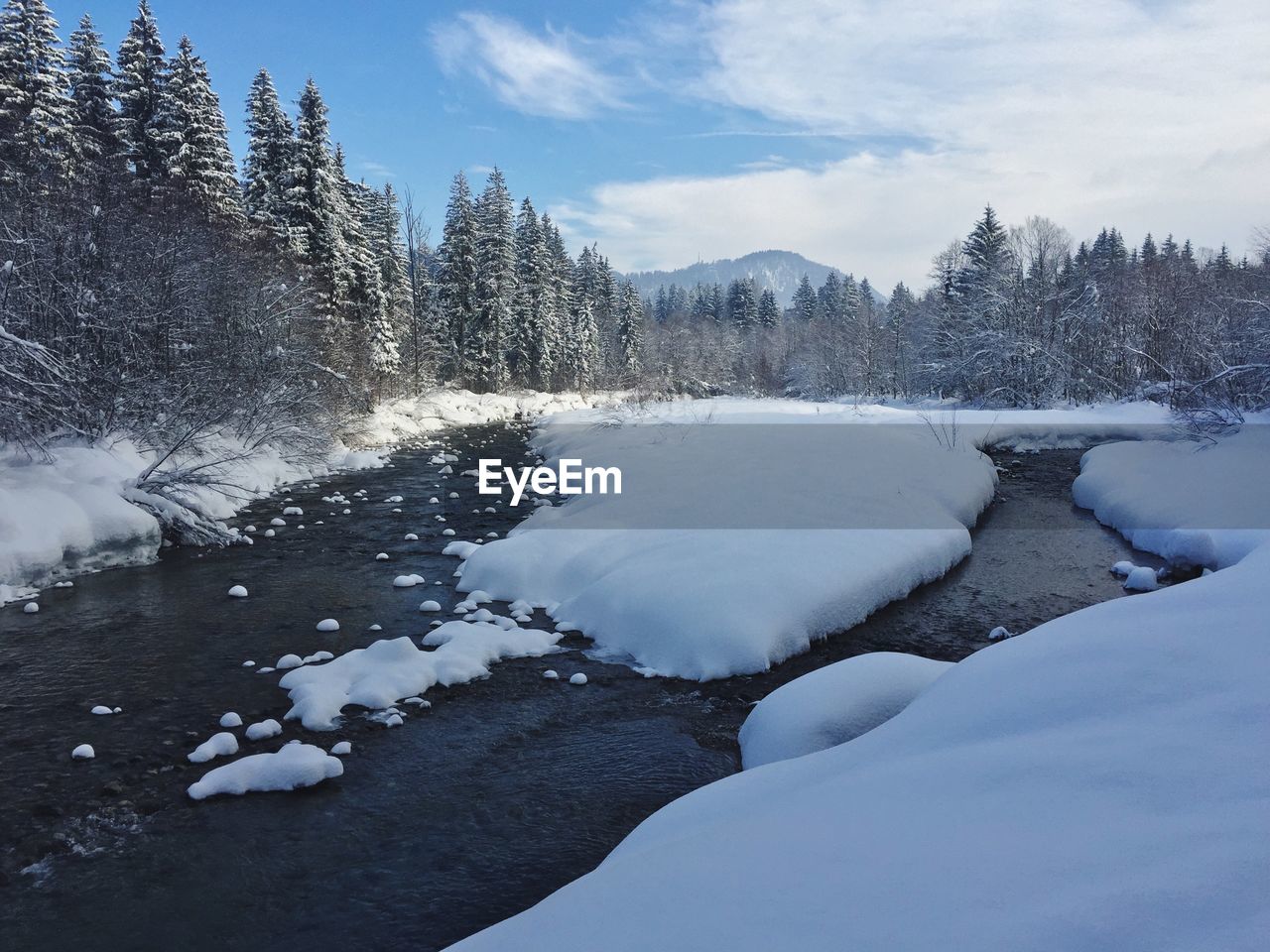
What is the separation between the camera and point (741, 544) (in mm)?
10594

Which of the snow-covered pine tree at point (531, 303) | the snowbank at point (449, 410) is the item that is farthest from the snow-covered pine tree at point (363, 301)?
the snow-covered pine tree at point (531, 303)

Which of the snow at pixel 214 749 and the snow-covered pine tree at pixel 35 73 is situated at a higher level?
the snow-covered pine tree at pixel 35 73

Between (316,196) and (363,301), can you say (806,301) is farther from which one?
(316,196)

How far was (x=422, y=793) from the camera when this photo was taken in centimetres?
584

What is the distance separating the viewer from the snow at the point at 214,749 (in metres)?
6.27

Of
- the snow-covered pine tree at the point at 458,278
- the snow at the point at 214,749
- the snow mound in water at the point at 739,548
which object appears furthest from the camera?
the snow-covered pine tree at the point at 458,278

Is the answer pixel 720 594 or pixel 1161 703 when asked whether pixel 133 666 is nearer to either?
pixel 720 594

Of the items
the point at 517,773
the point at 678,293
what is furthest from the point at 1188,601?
the point at 678,293

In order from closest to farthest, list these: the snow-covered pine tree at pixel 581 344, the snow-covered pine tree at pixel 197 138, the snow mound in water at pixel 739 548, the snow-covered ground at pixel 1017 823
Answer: the snow-covered ground at pixel 1017 823
the snow mound in water at pixel 739 548
the snow-covered pine tree at pixel 197 138
the snow-covered pine tree at pixel 581 344

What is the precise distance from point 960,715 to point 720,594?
16.6 ft

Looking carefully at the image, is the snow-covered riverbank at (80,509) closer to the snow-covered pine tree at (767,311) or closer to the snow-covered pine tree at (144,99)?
the snow-covered pine tree at (144,99)

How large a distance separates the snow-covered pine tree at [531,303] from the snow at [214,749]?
141ft

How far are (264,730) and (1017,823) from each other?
6.43m

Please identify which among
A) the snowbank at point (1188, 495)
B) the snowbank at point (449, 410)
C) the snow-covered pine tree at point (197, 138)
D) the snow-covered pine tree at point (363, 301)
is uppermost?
the snow-covered pine tree at point (197, 138)
